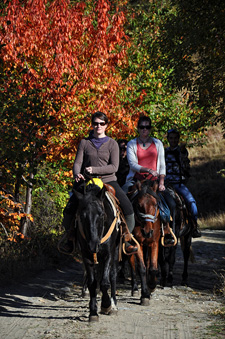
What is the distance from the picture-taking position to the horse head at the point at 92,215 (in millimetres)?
6852

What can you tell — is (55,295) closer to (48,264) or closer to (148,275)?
(148,275)

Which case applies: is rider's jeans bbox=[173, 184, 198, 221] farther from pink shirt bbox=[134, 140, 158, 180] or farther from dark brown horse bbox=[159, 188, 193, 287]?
pink shirt bbox=[134, 140, 158, 180]

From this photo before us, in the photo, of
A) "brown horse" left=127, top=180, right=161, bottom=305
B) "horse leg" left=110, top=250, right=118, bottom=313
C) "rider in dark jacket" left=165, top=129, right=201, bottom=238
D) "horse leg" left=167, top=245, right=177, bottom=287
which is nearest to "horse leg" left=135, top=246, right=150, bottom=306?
"brown horse" left=127, top=180, right=161, bottom=305

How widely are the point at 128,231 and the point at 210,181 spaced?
32.4 m

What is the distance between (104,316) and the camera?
757 cm

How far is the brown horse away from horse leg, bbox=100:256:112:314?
1152 millimetres

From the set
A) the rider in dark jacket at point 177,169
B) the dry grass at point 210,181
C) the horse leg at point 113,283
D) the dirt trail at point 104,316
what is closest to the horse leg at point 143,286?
the dirt trail at point 104,316

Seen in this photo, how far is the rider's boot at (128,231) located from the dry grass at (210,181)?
17.7 meters

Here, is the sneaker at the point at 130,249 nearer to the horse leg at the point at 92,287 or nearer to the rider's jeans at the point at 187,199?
the horse leg at the point at 92,287

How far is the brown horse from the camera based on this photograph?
334 inches

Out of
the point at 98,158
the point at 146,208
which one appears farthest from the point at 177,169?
the point at 98,158

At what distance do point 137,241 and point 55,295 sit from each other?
6.31ft

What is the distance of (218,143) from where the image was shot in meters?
51.8

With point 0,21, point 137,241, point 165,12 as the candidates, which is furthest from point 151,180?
point 165,12
